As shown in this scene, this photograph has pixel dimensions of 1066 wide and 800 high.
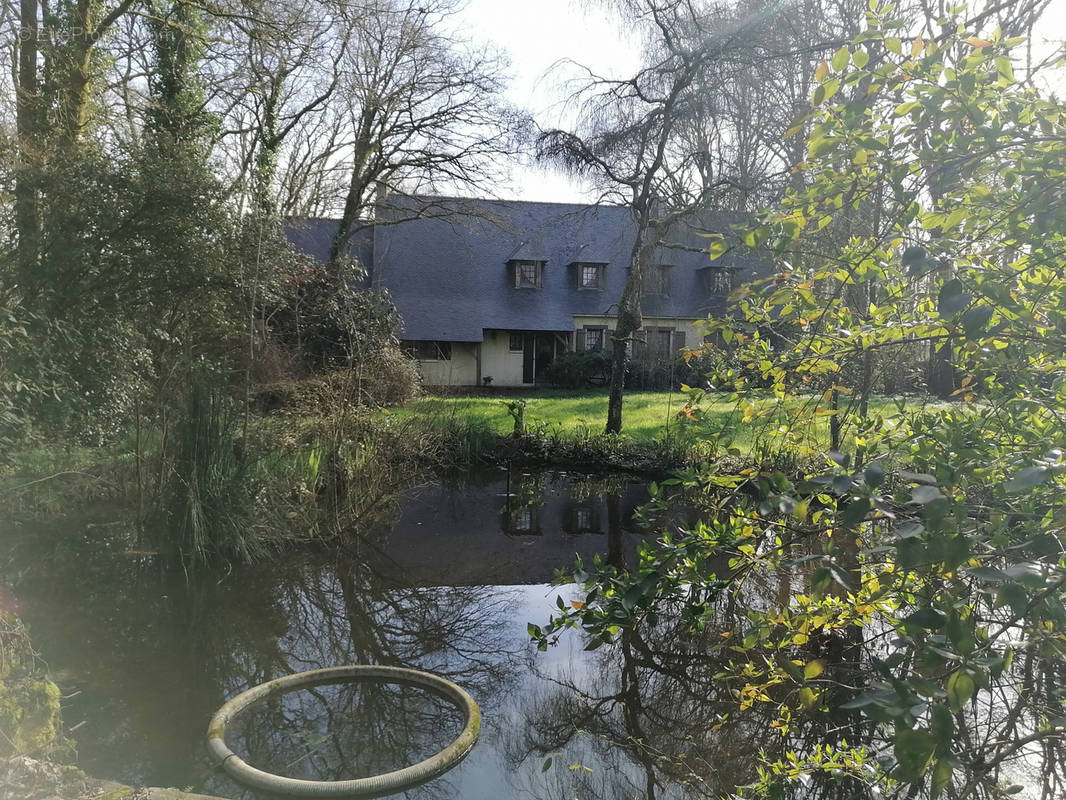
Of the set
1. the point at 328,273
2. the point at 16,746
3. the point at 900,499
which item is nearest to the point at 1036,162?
the point at 900,499

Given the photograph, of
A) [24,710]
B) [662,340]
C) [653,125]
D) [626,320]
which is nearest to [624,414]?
[626,320]

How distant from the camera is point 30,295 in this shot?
23.6 feet

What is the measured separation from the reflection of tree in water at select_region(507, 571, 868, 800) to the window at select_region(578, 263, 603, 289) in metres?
21.7

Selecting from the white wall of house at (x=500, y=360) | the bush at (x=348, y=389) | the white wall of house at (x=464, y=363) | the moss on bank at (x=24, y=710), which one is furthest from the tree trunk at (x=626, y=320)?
the white wall of house at (x=500, y=360)

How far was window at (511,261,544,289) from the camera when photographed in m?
25.8

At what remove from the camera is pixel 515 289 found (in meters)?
25.8

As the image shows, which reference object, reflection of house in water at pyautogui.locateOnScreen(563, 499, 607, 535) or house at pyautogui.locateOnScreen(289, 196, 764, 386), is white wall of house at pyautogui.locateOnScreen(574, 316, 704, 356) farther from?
reflection of house in water at pyautogui.locateOnScreen(563, 499, 607, 535)

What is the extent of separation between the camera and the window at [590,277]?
26.1 meters

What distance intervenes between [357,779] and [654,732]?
1656mm

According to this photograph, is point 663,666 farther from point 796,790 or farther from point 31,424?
point 31,424

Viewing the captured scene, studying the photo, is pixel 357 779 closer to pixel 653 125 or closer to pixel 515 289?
pixel 653 125

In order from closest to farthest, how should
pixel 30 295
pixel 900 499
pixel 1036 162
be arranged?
pixel 1036 162, pixel 900 499, pixel 30 295

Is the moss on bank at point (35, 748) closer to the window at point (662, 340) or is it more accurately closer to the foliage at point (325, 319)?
the foliage at point (325, 319)

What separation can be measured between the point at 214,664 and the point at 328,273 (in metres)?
12.7
